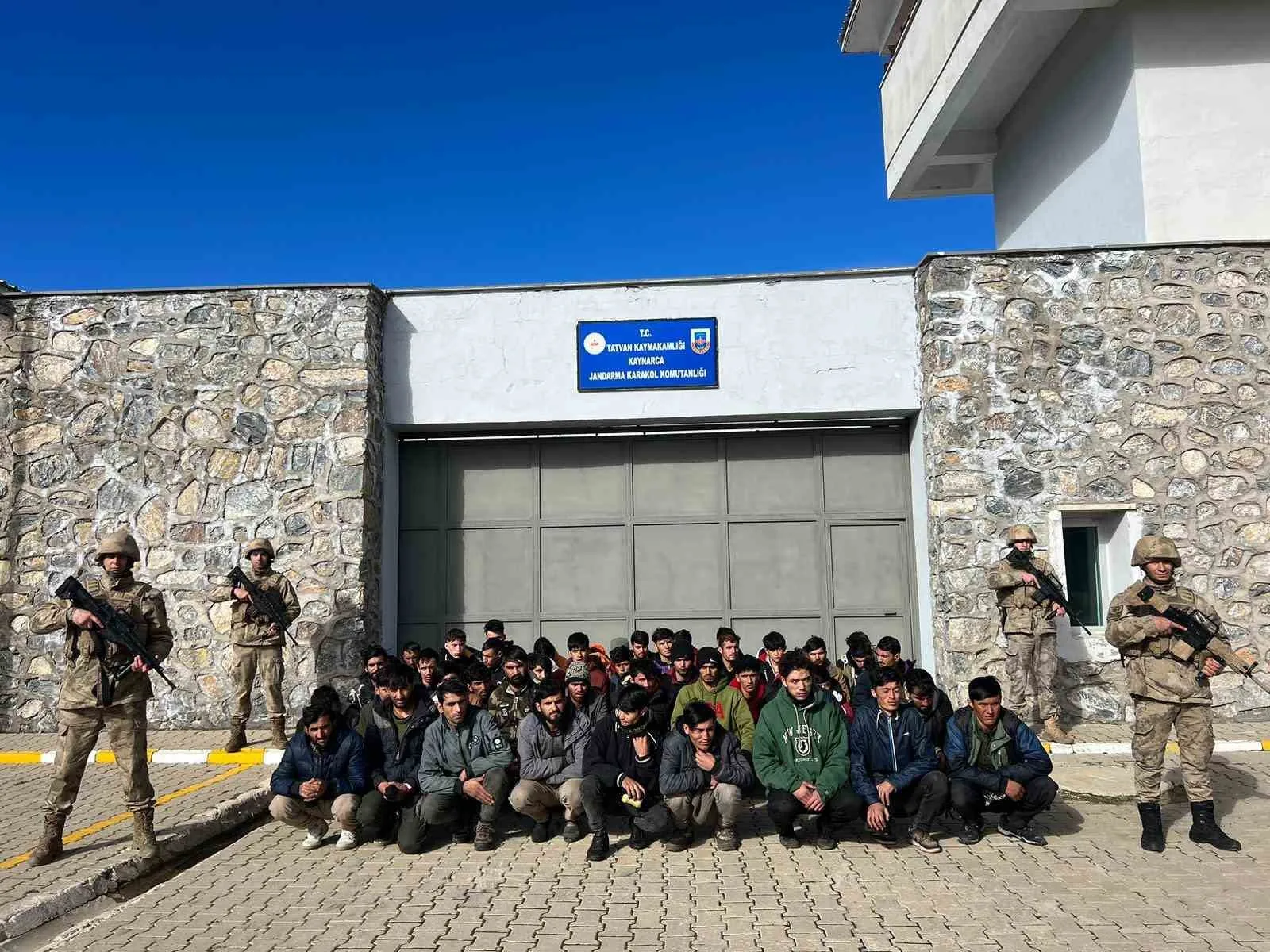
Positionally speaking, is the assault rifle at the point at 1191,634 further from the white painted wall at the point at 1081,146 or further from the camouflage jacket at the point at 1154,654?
the white painted wall at the point at 1081,146

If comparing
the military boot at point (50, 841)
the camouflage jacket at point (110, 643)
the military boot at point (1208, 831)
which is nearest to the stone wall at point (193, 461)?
the camouflage jacket at point (110, 643)

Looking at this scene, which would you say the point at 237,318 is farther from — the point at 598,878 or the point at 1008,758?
the point at 1008,758

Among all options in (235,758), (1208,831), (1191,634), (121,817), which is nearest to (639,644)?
(235,758)

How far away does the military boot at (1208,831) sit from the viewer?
5352 millimetres

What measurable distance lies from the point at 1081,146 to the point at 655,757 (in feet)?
31.8

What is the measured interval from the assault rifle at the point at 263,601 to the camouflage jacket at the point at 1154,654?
6819 mm

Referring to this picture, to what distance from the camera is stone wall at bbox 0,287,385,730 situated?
9.23 meters

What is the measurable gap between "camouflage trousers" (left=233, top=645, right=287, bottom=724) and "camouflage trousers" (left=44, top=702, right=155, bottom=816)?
276 cm

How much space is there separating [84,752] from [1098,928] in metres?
5.65

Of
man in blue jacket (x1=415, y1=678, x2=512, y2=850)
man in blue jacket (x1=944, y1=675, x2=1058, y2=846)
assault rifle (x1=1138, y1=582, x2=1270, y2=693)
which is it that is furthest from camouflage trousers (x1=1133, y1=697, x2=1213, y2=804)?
man in blue jacket (x1=415, y1=678, x2=512, y2=850)

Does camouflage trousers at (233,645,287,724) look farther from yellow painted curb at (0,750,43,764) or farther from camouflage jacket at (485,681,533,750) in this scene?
camouflage jacket at (485,681,533,750)

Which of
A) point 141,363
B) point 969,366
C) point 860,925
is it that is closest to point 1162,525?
point 969,366

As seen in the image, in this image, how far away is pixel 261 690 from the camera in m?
9.09

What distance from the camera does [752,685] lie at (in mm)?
6668
